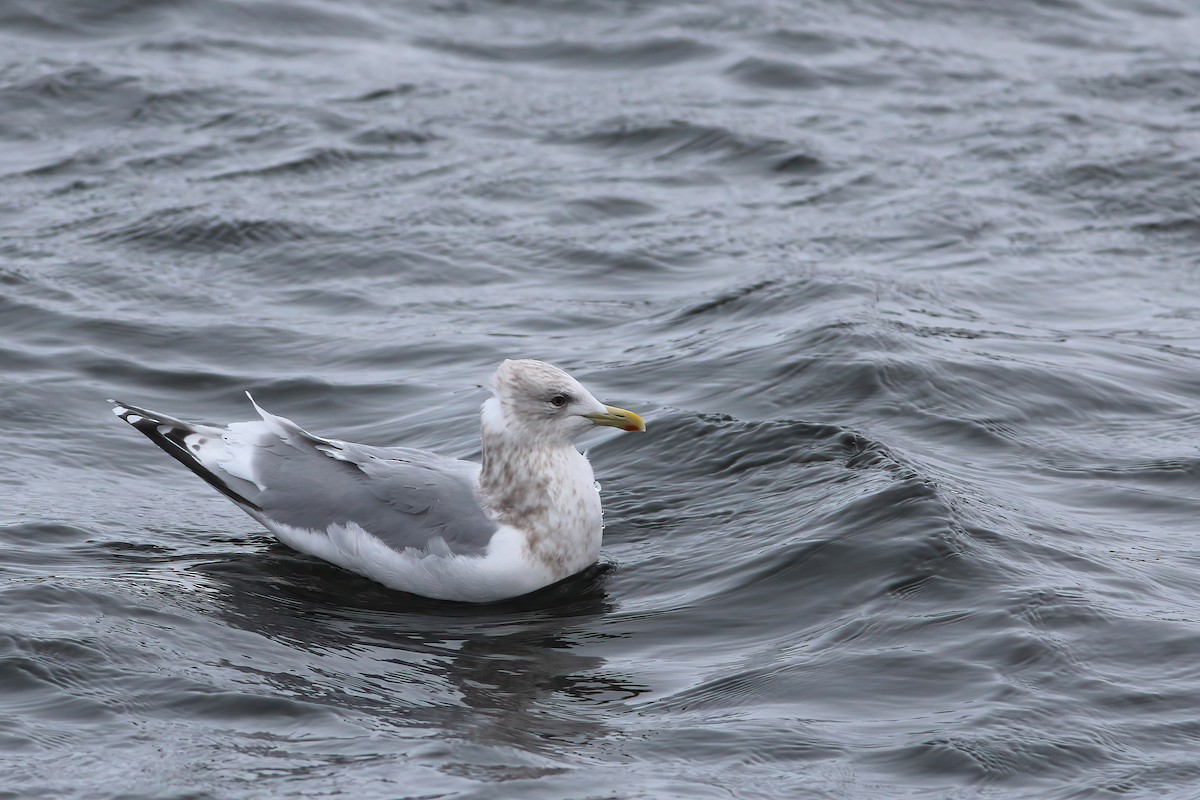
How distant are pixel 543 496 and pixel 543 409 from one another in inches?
15.4

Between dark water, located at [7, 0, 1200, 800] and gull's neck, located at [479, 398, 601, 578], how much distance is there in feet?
0.78

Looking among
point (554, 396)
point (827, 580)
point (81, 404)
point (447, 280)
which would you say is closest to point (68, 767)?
point (554, 396)

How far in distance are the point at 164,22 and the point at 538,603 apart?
453 inches

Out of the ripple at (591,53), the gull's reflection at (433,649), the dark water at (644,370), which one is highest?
the ripple at (591,53)

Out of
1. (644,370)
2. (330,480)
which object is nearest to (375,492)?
(330,480)

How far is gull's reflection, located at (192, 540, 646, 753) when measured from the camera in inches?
236

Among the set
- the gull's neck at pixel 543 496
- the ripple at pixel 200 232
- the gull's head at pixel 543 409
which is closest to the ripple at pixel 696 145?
→ the ripple at pixel 200 232

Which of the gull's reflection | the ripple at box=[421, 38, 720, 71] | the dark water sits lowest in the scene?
the gull's reflection

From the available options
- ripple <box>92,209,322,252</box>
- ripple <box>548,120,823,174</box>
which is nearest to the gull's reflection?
ripple <box>92,209,322,252</box>

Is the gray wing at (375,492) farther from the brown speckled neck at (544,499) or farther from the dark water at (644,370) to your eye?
the dark water at (644,370)

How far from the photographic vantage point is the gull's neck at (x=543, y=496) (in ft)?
23.3

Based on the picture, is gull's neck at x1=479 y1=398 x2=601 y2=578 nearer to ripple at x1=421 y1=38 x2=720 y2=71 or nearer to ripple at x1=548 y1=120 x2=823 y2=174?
ripple at x1=548 y1=120 x2=823 y2=174

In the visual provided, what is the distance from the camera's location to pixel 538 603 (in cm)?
713

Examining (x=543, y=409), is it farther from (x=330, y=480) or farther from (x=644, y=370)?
(x=644, y=370)
